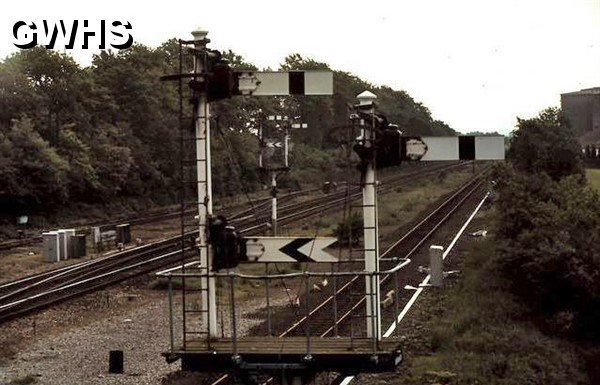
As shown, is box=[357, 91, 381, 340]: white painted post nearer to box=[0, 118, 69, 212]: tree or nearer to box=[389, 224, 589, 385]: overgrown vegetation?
box=[389, 224, 589, 385]: overgrown vegetation

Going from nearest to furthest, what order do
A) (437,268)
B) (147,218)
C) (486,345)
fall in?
(486,345) → (437,268) → (147,218)

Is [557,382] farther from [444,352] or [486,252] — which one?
[486,252]

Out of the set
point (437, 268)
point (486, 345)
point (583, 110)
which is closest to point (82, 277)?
point (437, 268)

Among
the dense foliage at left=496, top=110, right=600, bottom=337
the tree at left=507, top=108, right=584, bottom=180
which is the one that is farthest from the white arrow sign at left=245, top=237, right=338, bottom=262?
the tree at left=507, top=108, right=584, bottom=180

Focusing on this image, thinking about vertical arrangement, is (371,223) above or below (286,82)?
below

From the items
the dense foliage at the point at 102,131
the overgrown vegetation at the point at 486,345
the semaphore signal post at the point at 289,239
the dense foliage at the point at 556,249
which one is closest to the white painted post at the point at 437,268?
the overgrown vegetation at the point at 486,345

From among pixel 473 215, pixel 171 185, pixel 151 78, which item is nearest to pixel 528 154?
pixel 473 215

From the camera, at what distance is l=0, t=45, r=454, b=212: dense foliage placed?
3962cm

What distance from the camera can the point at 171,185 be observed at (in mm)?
54438

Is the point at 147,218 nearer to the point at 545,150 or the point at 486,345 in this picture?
the point at 545,150

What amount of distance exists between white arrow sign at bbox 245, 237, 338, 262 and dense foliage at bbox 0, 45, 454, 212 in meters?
25.8

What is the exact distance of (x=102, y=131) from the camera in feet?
164

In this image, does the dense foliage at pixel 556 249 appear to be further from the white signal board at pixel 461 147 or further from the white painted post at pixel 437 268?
the white signal board at pixel 461 147

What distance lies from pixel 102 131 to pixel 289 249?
43.6m
